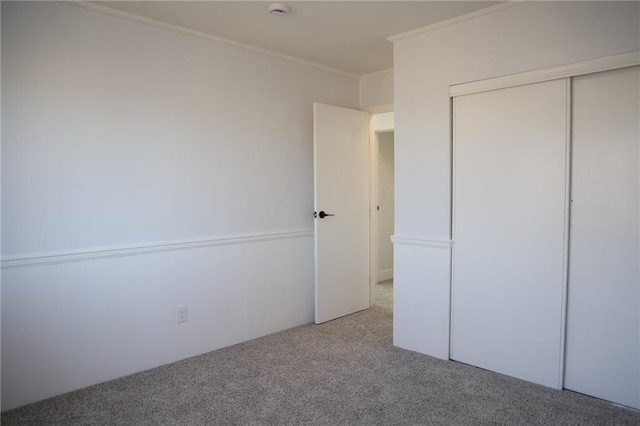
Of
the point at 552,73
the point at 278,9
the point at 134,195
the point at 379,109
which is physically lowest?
the point at 134,195

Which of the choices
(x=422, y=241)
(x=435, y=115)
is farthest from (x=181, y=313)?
(x=435, y=115)

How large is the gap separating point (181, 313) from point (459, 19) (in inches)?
110

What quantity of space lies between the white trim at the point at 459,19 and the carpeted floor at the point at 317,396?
7.67 ft

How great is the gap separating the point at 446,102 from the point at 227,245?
75.8 inches

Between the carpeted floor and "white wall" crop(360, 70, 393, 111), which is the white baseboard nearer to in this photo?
"white wall" crop(360, 70, 393, 111)

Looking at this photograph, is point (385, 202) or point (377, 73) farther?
point (385, 202)

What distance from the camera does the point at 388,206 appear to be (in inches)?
227

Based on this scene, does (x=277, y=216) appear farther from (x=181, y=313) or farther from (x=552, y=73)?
(x=552, y=73)

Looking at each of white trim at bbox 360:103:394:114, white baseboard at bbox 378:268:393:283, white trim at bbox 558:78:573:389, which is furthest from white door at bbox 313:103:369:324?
white trim at bbox 558:78:573:389

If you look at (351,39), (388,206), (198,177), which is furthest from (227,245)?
(388,206)

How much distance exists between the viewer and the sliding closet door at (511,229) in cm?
257

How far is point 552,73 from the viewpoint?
252 centimetres

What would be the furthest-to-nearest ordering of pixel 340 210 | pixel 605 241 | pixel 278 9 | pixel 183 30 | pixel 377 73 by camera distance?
pixel 377 73 → pixel 340 210 → pixel 183 30 → pixel 278 9 → pixel 605 241

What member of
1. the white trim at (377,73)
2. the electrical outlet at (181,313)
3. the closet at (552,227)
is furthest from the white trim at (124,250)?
the white trim at (377,73)
